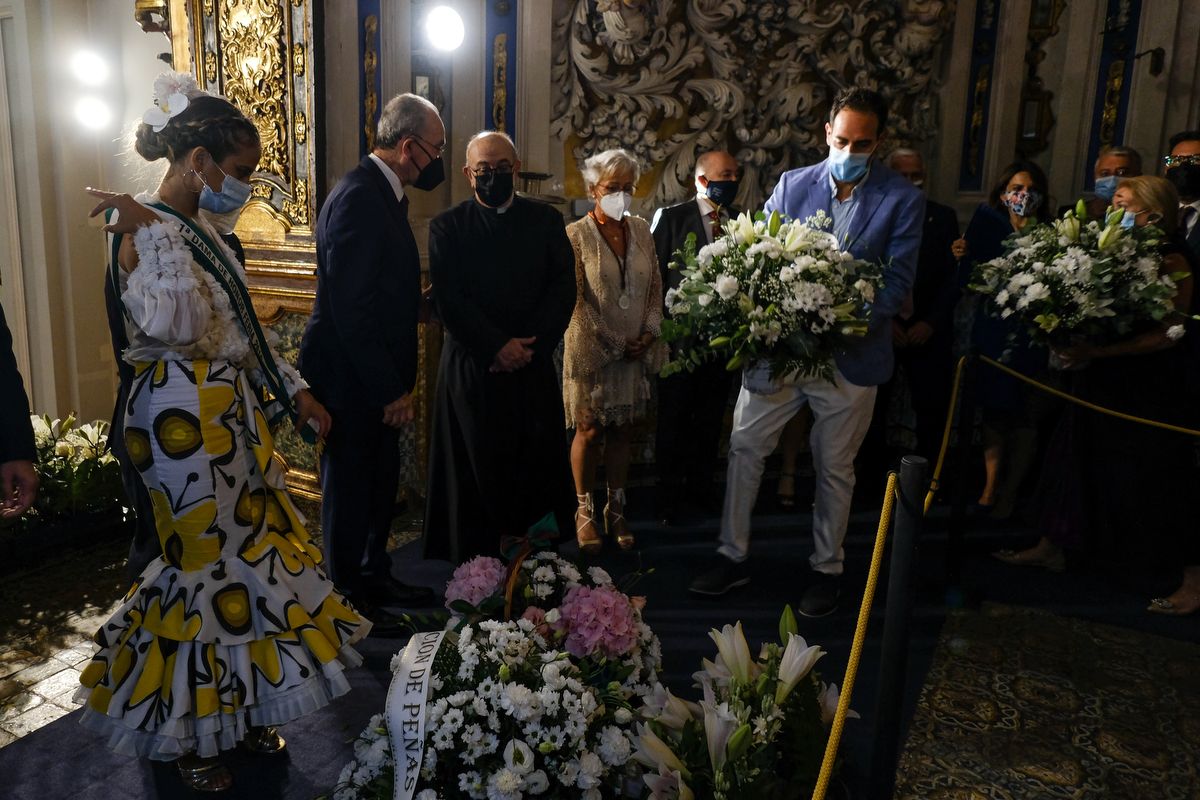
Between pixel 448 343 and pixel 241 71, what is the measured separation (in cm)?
220

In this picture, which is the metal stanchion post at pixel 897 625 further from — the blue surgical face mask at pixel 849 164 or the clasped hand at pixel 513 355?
the clasped hand at pixel 513 355

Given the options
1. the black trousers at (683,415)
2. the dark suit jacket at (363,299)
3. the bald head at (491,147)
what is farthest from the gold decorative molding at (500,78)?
the dark suit jacket at (363,299)

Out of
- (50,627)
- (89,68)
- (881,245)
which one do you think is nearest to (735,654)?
(881,245)

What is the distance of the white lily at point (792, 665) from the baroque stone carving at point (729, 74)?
421 cm

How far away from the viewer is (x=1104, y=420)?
444 centimetres

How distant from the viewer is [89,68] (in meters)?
5.94

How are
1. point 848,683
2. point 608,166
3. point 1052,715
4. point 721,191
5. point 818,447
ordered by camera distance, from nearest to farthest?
point 848,683, point 1052,715, point 818,447, point 608,166, point 721,191

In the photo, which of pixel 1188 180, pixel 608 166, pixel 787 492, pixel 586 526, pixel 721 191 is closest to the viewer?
pixel 608 166

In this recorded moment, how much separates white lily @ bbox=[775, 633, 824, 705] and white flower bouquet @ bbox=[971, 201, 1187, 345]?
2650mm

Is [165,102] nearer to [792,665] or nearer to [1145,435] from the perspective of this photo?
[792,665]

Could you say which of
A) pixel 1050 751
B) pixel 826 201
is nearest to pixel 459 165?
pixel 826 201

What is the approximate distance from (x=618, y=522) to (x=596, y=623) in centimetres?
257

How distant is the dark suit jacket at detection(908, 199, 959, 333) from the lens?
532 centimetres

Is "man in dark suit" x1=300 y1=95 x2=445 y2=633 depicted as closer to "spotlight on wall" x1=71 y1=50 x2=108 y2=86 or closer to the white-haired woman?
the white-haired woman
